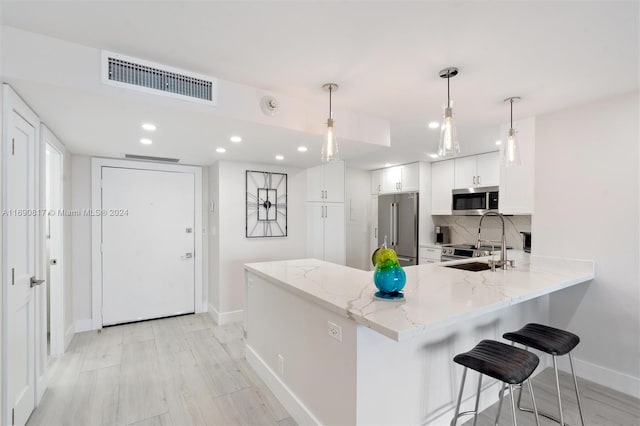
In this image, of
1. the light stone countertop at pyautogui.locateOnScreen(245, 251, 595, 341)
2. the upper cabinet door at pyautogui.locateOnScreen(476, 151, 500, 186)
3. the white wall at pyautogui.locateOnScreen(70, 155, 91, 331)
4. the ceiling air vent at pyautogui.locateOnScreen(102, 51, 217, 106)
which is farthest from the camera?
the upper cabinet door at pyautogui.locateOnScreen(476, 151, 500, 186)

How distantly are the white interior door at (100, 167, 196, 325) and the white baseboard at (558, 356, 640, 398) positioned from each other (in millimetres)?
4161

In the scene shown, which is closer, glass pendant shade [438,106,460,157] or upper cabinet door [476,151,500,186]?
glass pendant shade [438,106,460,157]

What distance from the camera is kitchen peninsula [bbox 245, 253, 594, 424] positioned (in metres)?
1.54

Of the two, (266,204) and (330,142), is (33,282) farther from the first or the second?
(266,204)

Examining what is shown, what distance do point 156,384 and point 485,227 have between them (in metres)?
4.57

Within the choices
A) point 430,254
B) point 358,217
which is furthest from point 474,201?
point 358,217

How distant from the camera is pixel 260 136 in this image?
104 inches

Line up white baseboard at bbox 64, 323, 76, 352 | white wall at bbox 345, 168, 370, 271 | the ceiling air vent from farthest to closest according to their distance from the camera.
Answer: white wall at bbox 345, 168, 370, 271 → white baseboard at bbox 64, 323, 76, 352 → the ceiling air vent

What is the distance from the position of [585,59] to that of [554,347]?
169 centimetres

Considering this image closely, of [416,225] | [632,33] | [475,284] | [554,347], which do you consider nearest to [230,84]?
[475,284]

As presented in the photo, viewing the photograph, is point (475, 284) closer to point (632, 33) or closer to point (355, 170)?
point (632, 33)

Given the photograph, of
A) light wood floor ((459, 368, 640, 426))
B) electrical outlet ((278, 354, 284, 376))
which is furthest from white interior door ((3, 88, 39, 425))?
light wood floor ((459, 368, 640, 426))

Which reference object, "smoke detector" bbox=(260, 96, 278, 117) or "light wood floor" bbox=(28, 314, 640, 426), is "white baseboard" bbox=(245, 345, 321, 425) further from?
"smoke detector" bbox=(260, 96, 278, 117)

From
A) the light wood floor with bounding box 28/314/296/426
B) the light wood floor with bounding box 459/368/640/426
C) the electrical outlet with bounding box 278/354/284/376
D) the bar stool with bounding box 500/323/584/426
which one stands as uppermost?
the bar stool with bounding box 500/323/584/426
